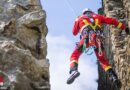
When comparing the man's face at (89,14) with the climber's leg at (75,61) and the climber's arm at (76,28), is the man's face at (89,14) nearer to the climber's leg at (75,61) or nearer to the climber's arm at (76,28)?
the climber's arm at (76,28)

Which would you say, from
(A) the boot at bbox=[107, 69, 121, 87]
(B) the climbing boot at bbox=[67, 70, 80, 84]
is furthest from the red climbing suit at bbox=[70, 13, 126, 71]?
(B) the climbing boot at bbox=[67, 70, 80, 84]

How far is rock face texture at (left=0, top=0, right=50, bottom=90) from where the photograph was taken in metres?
7.08

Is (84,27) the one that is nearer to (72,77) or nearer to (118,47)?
(118,47)

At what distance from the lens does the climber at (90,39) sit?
26.1 ft

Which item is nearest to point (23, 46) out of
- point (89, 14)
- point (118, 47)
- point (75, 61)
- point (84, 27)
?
point (75, 61)

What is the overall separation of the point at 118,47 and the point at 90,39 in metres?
1.39

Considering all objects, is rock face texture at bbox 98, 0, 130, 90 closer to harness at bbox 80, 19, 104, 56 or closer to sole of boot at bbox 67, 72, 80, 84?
harness at bbox 80, 19, 104, 56

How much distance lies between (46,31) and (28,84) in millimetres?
2403

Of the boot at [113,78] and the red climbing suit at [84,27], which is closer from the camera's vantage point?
the boot at [113,78]

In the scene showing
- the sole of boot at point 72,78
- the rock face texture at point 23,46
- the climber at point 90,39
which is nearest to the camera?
the rock face texture at point 23,46

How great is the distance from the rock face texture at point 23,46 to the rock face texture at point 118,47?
2084mm

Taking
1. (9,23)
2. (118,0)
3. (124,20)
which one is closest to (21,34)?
(9,23)

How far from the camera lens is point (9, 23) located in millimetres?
8367

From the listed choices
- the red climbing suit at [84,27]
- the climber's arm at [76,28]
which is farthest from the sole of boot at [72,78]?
the climber's arm at [76,28]
